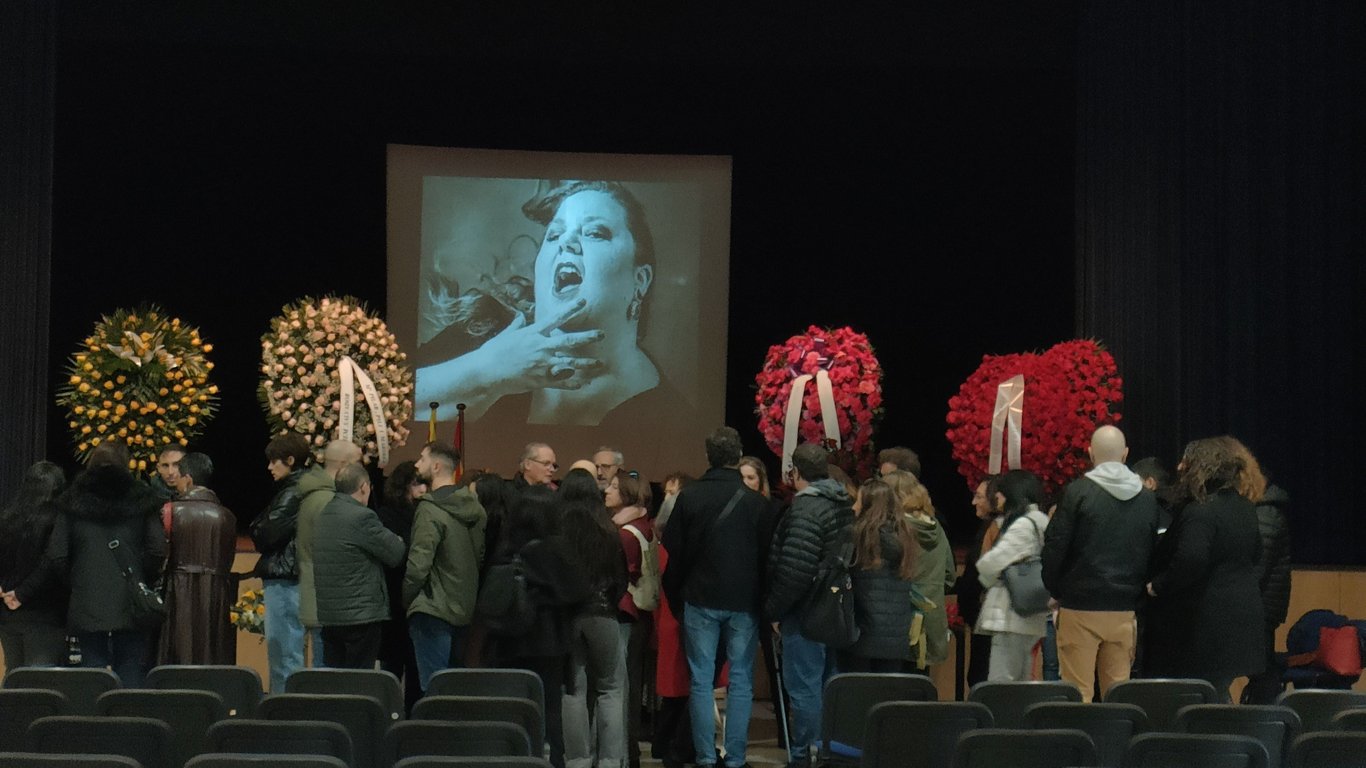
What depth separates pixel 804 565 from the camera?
23.6ft

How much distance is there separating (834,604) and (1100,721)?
7.79ft

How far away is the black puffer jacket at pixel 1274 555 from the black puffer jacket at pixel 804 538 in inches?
72.3

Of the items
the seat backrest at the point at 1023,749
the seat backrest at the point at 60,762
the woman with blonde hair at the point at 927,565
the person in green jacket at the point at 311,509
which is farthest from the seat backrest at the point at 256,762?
the woman with blonde hair at the point at 927,565

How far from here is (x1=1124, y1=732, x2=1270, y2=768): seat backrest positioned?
4.29 metres

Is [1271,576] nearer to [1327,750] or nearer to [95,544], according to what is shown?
[1327,750]

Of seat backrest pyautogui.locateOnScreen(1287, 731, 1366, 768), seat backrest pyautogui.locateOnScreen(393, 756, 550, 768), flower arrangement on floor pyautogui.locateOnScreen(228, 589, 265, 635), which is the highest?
seat backrest pyautogui.locateOnScreen(393, 756, 550, 768)

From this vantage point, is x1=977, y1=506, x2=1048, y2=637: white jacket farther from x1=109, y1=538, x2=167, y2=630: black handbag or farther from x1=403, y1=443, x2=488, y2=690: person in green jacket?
x1=109, y1=538, x2=167, y2=630: black handbag

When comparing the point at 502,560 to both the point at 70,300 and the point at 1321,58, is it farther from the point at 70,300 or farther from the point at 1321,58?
the point at 70,300

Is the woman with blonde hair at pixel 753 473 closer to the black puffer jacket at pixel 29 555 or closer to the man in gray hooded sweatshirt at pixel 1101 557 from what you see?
the man in gray hooded sweatshirt at pixel 1101 557

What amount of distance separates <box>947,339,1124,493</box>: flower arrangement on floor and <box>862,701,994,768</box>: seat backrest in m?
5.20

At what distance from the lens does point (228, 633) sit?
8141mm

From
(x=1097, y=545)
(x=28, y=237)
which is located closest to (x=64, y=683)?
(x=1097, y=545)

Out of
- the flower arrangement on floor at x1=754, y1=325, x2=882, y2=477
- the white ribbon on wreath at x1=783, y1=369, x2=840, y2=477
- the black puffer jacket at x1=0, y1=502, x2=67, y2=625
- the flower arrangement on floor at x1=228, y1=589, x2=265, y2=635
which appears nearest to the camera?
the black puffer jacket at x1=0, y1=502, x2=67, y2=625

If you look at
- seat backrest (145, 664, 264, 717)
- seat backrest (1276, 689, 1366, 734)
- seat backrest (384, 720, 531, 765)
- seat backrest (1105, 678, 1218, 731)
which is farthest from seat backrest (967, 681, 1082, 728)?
seat backrest (145, 664, 264, 717)
